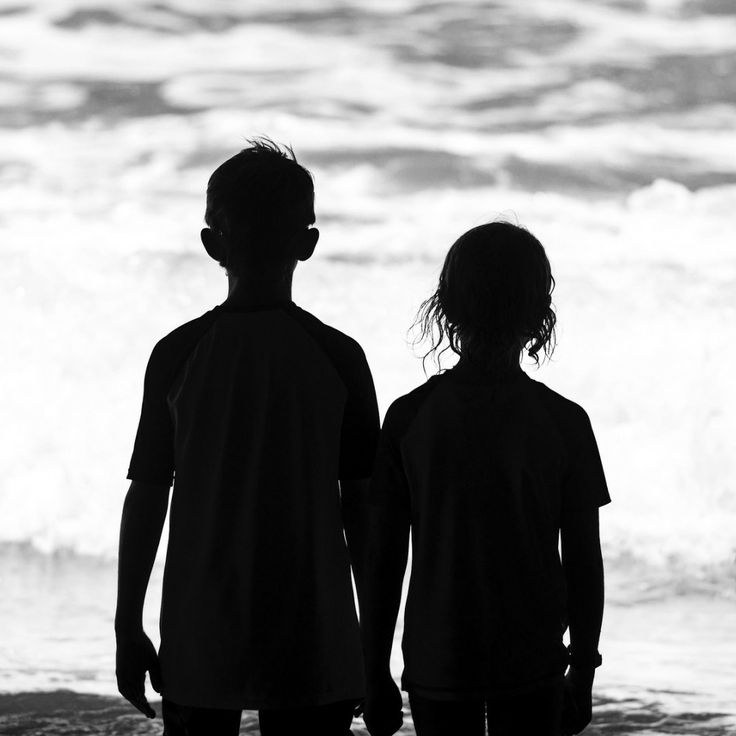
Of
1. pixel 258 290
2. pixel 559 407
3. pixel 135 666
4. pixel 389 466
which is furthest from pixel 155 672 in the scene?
pixel 559 407

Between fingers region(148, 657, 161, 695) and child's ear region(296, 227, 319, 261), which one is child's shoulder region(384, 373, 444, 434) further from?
fingers region(148, 657, 161, 695)

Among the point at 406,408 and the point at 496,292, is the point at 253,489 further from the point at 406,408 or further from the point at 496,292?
the point at 496,292

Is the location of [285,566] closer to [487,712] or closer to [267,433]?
[267,433]

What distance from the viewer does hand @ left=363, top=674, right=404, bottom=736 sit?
132 cm

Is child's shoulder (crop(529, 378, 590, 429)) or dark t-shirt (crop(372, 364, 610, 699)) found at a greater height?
child's shoulder (crop(529, 378, 590, 429))

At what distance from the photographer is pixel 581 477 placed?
51.0 inches

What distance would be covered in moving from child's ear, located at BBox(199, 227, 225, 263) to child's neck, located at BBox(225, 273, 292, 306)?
5cm

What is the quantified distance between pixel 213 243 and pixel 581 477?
55 cm

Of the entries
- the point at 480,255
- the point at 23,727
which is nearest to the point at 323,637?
the point at 480,255

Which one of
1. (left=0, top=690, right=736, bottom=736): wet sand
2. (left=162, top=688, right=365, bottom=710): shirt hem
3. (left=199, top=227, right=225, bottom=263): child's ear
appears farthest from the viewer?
(left=0, top=690, right=736, bottom=736): wet sand

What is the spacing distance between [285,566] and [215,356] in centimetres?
26

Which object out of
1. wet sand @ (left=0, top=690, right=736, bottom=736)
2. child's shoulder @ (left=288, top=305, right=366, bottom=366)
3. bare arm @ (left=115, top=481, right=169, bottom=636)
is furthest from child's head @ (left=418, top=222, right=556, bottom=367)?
wet sand @ (left=0, top=690, right=736, bottom=736)

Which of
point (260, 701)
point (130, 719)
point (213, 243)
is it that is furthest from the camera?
point (130, 719)

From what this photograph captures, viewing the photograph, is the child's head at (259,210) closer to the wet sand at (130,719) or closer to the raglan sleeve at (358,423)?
the raglan sleeve at (358,423)
